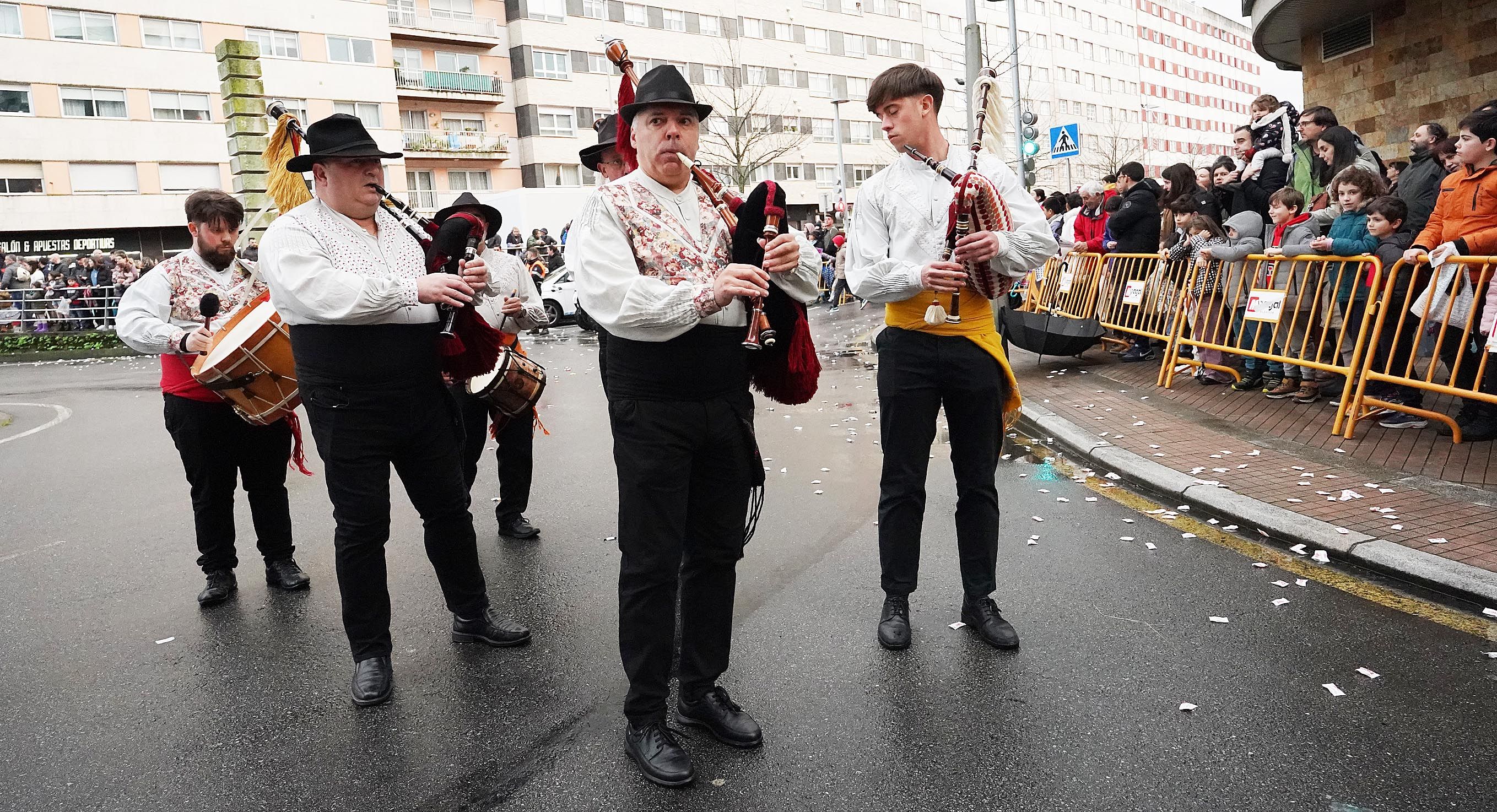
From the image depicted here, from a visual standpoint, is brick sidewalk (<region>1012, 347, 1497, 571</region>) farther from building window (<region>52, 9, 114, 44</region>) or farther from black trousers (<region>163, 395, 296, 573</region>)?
building window (<region>52, 9, 114, 44</region>)

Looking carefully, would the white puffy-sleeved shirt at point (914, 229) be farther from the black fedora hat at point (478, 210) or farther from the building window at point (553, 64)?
the building window at point (553, 64)

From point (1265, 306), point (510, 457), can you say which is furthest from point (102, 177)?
point (1265, 306)

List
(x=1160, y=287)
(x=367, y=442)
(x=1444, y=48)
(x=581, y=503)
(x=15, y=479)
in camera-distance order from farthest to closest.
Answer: (x=1444, y=48)
(x=1160, y=287)
(x=15, y=479)
(x=581, y=503)
(x=367, y=442)

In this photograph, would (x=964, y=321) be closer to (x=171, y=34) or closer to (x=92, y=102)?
(x=92, y=102)

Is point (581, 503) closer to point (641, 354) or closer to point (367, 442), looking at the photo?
point (367, 442)

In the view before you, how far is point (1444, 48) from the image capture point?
12.5 meters

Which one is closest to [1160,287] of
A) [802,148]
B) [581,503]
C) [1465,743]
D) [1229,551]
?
[1229,551]

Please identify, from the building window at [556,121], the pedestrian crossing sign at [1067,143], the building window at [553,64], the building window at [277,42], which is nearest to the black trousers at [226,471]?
the pedestrian crossing sign at [1067,143]

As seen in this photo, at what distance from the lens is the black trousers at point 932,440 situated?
3.94m

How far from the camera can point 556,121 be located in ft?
169

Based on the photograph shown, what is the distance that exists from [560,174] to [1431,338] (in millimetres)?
48247

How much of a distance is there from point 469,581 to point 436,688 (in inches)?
19.7

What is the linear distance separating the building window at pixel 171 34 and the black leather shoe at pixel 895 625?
4470cm

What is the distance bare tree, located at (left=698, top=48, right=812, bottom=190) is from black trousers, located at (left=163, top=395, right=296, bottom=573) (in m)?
48.9
